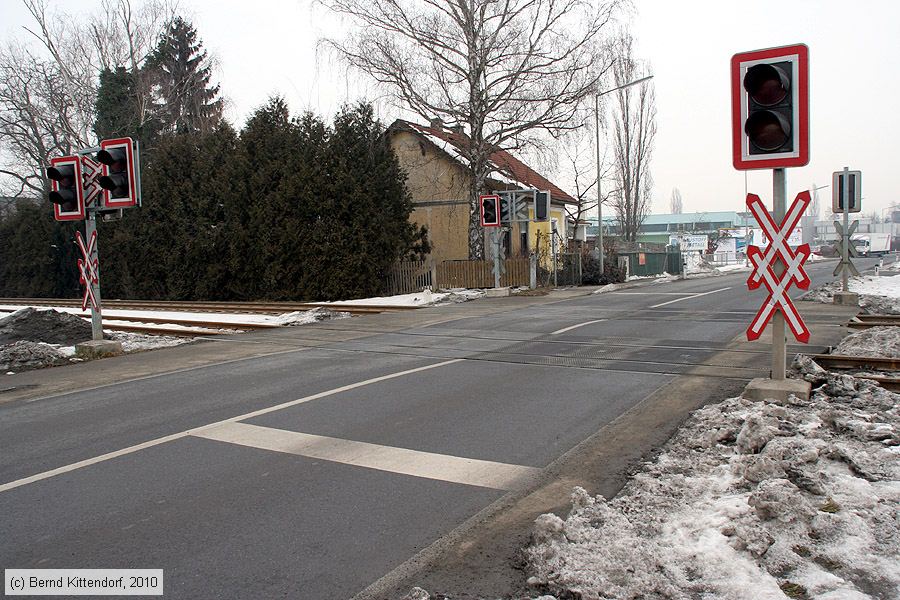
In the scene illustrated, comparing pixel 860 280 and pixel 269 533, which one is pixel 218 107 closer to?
pixel 860 280

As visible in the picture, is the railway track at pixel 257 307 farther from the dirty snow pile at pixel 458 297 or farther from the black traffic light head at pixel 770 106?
the black traffic light head at pixel 770 106

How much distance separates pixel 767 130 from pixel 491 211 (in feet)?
57.6

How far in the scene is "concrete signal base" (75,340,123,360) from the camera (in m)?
12.5

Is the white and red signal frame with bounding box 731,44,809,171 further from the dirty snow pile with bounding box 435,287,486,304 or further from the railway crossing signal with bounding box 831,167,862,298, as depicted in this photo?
the dirty snow pile with bounding box 435,287,486,304

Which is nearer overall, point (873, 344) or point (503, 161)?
point (873, 344)

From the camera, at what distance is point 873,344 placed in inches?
384

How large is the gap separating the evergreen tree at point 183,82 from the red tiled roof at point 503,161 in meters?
17.6

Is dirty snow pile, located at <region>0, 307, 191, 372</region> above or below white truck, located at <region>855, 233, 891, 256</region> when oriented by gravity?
below

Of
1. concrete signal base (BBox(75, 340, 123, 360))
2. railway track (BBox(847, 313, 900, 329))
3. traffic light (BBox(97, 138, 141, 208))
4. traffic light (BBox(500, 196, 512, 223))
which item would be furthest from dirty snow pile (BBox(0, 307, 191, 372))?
traffic light (BBox(500, 196, 512, 223))

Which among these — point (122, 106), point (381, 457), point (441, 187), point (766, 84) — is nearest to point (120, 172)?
point (381, 457)

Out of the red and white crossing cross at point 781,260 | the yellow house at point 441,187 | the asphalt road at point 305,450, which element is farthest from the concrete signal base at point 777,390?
the yellow house at point 441,187

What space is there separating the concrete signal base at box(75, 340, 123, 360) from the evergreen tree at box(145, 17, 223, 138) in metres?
34.0

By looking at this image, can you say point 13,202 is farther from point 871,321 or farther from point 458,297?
point 871,321

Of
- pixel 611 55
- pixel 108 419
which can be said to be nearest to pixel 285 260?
pixel 611 55
